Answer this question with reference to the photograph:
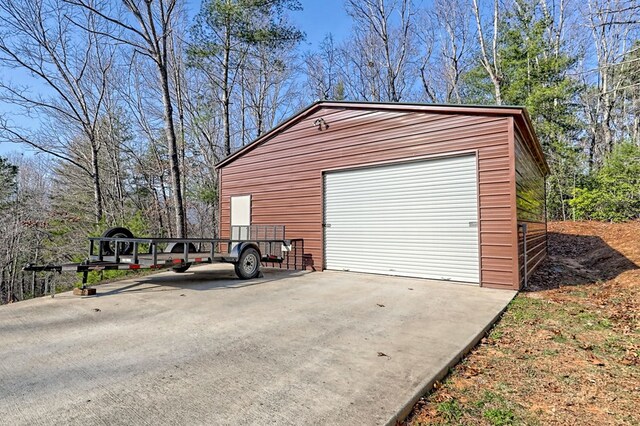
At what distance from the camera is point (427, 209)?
22.4 feet

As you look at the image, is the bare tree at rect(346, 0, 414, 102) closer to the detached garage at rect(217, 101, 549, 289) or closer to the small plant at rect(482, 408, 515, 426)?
the detached garage at rect(217, 101, 549, 289)

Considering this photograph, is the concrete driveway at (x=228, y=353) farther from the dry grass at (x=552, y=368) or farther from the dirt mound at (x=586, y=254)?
the dirt mound at (x=586, y=254)

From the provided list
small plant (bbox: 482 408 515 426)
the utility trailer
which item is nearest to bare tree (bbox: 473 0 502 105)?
the utility trailer

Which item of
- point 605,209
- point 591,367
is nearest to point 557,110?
point 605,209

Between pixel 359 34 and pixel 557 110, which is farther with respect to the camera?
pixel 359 34

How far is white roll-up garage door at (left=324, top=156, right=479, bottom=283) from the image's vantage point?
6324 millimetres

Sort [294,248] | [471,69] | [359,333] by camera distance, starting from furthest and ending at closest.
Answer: [471,69] → [294,248] → [359,333]

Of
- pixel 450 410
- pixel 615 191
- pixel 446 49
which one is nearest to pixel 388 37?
pixel 446 49

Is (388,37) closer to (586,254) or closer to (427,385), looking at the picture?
(586,254)

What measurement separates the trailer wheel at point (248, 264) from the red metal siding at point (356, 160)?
6.34 feet

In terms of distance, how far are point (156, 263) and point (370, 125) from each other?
5.47 metres

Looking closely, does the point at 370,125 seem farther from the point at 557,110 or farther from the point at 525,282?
the point at 557,110

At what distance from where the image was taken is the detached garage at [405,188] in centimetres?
595

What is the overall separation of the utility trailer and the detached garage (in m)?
0.44
